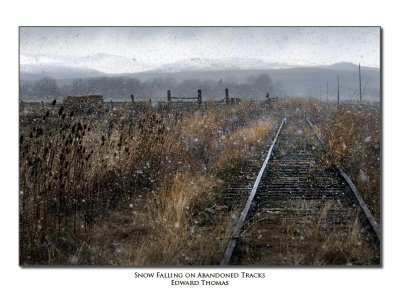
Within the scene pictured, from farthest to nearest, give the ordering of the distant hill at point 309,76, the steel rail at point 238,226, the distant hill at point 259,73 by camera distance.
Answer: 1. the distant hill at point 309,76
2. the distant hill at point 259,73
3. the steel rail at point 238,226

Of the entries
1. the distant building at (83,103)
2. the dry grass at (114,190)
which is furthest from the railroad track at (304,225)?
the distant building at (83,103)

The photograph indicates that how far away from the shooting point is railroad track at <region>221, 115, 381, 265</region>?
16.0ft

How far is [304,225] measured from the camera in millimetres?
5203

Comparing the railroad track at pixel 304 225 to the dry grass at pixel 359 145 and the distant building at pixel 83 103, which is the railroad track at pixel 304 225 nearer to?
the dry grass at pixel 359 145

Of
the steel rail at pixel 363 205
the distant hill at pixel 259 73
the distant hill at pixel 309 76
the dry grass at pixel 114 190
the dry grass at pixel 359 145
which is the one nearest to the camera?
the dry grass at pixel 114 190

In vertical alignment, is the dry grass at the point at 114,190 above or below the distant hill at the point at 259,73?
below

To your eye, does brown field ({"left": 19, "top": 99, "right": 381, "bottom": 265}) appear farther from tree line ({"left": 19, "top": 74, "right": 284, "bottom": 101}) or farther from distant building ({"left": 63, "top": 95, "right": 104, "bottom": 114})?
tree line ({"left": 19, "top": 74, "right": 284, "bottom": 101})

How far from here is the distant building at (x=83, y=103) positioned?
5.67 meters

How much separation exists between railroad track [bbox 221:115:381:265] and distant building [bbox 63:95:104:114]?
2.18 meters

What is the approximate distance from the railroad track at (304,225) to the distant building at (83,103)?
7.16 ft

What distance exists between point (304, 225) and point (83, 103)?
118 inches
